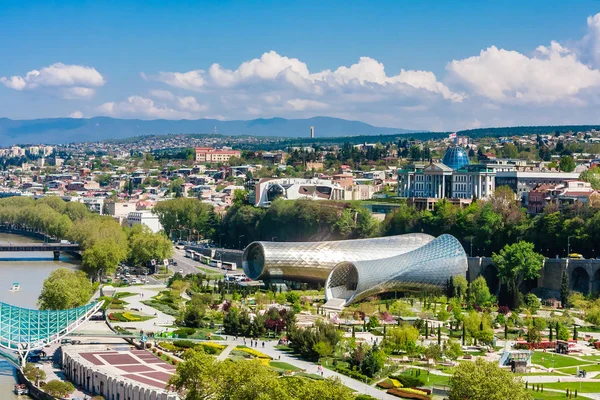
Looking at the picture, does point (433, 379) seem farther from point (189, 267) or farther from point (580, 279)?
point (189, 267)

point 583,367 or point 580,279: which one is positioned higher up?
point 580,279

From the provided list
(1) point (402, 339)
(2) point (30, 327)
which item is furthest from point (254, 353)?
(2) point (30, 327)

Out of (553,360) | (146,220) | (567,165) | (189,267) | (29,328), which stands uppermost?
(567,165)

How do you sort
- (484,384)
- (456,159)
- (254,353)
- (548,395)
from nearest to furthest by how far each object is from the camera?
(484,384) → (548,395) → (254,353) → (456,159)

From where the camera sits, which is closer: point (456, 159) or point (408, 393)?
point (408, 393)

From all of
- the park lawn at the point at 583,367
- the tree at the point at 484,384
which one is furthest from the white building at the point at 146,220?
the tree at the point at 484,384

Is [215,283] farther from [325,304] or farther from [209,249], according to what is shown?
[209,249]
